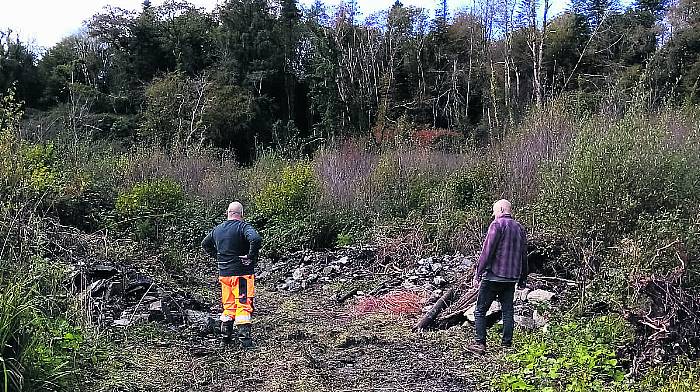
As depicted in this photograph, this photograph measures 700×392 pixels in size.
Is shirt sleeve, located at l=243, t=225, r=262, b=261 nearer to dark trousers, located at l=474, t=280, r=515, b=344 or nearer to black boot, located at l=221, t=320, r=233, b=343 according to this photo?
black boot, located at l=221, t=320, r=233, b=343

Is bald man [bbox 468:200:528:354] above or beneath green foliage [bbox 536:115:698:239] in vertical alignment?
beneath

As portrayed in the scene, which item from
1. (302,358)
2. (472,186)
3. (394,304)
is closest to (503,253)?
(302,358)

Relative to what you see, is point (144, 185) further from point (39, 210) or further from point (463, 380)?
point (463, 380)

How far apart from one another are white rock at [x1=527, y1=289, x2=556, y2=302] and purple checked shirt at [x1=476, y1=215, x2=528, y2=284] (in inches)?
55.5

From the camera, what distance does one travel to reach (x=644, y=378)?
19.0 ft

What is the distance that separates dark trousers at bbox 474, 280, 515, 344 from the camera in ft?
24.2

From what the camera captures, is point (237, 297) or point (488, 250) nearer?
point (488, 250)

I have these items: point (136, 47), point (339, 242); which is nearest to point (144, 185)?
point (339, 242)

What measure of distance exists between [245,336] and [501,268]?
3233mm

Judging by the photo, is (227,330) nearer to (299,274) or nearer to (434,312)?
(434,312)

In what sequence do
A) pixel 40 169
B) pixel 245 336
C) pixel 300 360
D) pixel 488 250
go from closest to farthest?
pixel 300 360, pixel 488 250, pixel 245 336, pixel 40 169

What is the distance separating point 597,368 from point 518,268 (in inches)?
61.5

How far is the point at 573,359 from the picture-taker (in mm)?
5883

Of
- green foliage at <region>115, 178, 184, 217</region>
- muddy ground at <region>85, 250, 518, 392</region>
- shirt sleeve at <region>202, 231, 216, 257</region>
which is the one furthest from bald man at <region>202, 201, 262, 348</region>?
green foliage at <region>115, 178, 184, 217</region>
